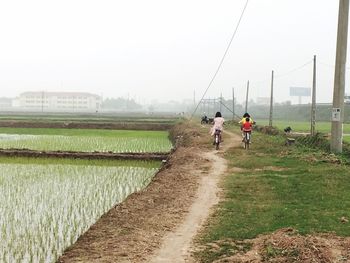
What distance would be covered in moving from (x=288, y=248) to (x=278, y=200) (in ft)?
9.91

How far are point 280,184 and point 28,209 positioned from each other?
5.68 metres

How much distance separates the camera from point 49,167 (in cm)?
1565

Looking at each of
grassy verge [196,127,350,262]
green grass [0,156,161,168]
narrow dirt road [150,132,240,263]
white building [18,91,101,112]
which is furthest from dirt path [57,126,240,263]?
white building [18,91,101,112]

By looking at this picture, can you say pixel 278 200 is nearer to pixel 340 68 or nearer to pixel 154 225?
pixel 154 225

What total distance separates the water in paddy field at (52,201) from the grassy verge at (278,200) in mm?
2511

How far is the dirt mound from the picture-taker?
4926 mm

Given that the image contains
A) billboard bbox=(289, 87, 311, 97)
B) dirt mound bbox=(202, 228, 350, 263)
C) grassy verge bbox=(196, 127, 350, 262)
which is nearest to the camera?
dirt mound bbox=(202, 228, 350, 263)

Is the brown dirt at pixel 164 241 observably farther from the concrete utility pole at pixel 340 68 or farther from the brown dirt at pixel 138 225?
the concrete utility pole at pixel 340 68

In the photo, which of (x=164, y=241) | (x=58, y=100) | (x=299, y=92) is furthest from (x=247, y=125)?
(x=58, y=100)

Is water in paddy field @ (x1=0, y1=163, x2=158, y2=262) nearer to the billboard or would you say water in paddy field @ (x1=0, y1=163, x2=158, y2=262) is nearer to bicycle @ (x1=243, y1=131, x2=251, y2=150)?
bicycle @ (x1=243, y1=131, x2=251, y2=150)

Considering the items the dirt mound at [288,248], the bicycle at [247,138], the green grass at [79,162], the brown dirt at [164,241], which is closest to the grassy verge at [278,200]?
the dirt mound at [288,248]

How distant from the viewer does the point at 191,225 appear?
21.4ft

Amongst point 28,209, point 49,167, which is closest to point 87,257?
point 28,209

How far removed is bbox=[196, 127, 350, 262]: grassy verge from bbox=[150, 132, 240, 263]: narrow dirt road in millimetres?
191
